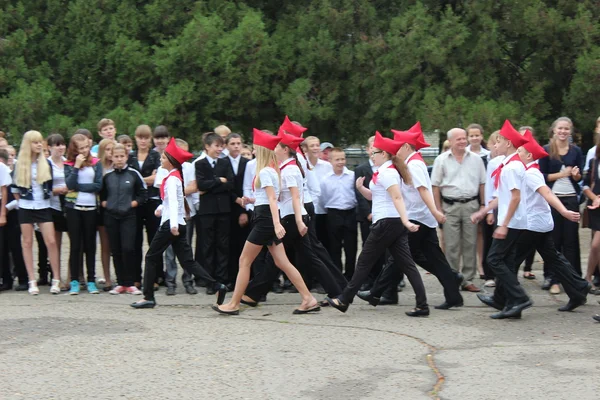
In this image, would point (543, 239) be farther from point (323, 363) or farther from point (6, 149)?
point (6, 149)

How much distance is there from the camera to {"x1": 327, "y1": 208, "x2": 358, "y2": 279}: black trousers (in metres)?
11.3

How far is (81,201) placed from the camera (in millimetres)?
11086

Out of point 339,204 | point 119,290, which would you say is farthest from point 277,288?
point 119,290

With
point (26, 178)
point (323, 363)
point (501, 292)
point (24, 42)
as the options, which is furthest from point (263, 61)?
point (323, 363)

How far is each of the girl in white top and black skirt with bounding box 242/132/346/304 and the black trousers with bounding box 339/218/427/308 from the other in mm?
327

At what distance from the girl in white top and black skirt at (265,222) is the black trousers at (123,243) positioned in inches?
70.3

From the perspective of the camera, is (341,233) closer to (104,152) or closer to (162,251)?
(162,251)

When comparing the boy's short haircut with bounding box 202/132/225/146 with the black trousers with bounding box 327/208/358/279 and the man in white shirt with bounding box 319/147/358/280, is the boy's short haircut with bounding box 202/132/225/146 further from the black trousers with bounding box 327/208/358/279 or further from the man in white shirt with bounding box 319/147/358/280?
the black trousers with bounding box 327/208/358/279

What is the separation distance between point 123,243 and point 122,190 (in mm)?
574

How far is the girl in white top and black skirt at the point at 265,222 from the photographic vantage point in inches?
371

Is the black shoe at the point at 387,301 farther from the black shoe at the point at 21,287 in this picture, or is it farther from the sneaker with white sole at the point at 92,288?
the black shoe at the point at 21,287

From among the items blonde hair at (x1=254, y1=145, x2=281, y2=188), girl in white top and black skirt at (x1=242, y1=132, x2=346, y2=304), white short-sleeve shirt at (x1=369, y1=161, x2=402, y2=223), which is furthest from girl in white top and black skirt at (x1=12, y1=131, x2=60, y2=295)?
white short-sleeve shirt at (x1=369, y1=161, x2=402, y2=223)

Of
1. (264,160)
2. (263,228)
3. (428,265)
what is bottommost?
(428,265)

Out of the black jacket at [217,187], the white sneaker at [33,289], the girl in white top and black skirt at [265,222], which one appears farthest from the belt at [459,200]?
the white sneaker at [33,289]
